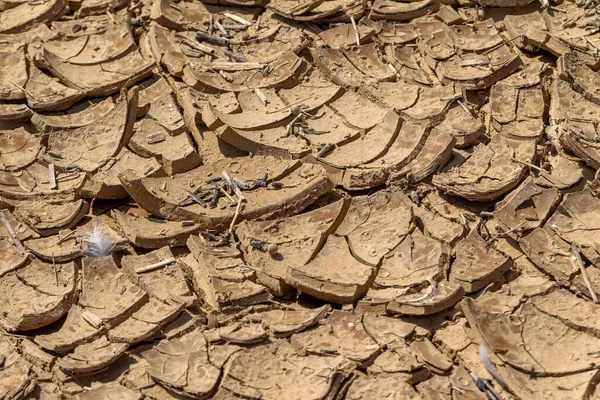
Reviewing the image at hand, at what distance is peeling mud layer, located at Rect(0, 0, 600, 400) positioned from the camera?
3230 mm

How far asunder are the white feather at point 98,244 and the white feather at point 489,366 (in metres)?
1.26

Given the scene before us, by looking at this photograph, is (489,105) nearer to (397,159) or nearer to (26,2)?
(397,159)

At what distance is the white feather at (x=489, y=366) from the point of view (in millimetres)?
3143

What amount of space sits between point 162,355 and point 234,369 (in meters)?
0.23

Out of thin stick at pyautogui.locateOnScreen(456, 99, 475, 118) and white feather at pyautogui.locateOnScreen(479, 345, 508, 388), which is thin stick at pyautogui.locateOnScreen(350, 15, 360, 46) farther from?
white feather at pyautogui.locateOnScreen(479, 345, 508, 388)

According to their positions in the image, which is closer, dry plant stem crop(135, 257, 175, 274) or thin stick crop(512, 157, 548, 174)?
dry plant stem crop(135, 257, 175, 274)

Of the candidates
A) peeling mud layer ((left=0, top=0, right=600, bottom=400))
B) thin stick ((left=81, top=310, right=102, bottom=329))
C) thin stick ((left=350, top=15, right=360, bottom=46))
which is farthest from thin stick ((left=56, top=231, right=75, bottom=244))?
thin stick ((left=350, top=15, right=360, bottom=46))

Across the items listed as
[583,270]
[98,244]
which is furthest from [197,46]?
[583,270]

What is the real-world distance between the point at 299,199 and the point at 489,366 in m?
0.92

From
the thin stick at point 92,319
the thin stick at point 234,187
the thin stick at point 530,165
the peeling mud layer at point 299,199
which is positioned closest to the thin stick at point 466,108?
the peeling mud layer at point 299,199

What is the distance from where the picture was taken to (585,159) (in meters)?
3.93

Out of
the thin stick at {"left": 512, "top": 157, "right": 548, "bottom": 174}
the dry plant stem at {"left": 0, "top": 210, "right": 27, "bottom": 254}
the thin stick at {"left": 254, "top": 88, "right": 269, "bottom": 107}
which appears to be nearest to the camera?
the dry plant stem at {"left": 0, "top": 210, "right": 27, "bottom": 254}

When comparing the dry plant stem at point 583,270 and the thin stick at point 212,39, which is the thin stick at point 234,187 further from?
the dry plant stem at point 583,270

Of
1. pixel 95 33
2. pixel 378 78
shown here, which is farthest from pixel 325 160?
pixel 95 33
